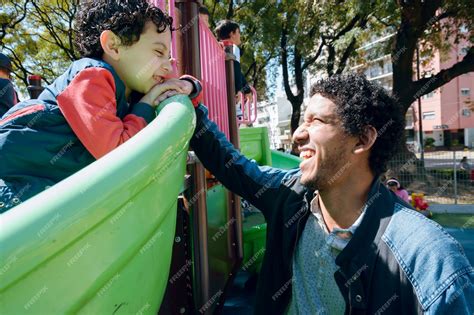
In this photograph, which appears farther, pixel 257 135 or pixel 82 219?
pixel 257 135

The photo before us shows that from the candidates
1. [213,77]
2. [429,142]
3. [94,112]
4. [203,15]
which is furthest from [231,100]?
[429,142]

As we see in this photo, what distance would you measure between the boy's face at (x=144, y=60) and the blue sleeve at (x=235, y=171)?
447 millimetres

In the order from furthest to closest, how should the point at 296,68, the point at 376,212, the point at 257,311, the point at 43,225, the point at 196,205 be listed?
1. the point at 296,68
2. the point at 196,205
3. the point at 257,311
4. the point at 376,212
5. the point at 43,225

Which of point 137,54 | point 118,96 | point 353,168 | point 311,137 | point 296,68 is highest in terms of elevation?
point 296,68

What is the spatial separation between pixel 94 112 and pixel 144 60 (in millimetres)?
342

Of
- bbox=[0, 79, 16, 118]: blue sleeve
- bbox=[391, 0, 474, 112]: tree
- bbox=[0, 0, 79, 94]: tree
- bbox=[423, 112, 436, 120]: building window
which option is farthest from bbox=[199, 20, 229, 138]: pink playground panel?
bbox=[423, 112, 436, 120]: building window

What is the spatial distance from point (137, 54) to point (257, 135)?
2.54m

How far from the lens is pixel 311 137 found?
163 centimetres

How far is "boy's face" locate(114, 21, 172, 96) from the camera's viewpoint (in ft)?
4.51

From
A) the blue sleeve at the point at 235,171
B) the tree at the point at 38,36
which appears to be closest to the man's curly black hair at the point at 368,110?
the blue sleeve at the point at 235,171

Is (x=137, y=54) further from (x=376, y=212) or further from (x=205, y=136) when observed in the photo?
(x=376, y=212)

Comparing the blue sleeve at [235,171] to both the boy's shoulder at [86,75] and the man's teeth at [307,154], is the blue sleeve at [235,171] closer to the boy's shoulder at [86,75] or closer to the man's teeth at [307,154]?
the man's teeth at [307,154]

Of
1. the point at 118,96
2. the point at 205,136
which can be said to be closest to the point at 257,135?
the point at 205,136

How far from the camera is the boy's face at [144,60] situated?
54.1 inches
